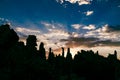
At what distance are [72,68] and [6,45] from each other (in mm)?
45387

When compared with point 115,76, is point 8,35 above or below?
above

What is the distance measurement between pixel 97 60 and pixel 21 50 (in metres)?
38.6

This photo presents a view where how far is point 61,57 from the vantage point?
11100 centimetres

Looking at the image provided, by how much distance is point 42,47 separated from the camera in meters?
99.8

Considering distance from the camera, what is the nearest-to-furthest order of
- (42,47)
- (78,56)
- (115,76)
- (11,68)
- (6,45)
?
(11,68)
(6,45)
(115,76)
(78,56)
(42,47)

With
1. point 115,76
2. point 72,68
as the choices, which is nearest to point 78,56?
point 72,68

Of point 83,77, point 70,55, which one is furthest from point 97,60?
point 70,55

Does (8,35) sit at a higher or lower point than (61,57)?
higher

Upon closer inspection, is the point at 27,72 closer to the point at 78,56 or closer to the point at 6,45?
the point at 6,45

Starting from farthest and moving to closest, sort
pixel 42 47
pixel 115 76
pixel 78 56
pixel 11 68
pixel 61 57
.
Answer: pixel 61 57
pixel 42 47
pixel 78 56
pixel 115 76
pixel 11 68

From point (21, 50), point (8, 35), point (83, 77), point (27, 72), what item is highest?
point (8, 35)

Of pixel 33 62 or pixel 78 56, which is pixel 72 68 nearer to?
pixel 78 56

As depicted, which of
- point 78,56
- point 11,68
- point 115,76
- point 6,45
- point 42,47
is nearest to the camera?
point 11,68

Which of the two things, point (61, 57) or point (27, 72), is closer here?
point (27, 72)
